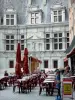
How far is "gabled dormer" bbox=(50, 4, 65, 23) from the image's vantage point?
47812 millimetres

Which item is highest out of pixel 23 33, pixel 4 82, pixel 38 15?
pixel 38 15

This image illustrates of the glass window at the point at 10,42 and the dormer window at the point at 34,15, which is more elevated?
the dormer window at the point at 34,15

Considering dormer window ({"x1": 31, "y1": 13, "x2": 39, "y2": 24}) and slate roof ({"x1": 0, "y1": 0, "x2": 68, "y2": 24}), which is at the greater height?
slate roof ({"x1": 0, "y1": 0, "x2": 68, "y2": 24})

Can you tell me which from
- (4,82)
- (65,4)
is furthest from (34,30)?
(4,82)

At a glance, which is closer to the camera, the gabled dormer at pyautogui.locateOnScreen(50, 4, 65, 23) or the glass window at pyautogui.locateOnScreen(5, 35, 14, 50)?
the gabled dormer at pyautogui.locateOnScreen(50, 4, 65, 23)

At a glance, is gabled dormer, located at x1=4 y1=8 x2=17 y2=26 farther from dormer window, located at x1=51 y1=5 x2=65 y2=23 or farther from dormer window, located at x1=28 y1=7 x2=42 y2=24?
dormer window, located at x1=51 y1=5 x2=65 y2=23

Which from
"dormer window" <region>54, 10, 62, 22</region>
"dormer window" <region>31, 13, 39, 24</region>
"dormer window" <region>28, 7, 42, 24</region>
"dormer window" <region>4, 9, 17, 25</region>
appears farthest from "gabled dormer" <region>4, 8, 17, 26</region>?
"dormer window" <region>54, 10, 62, 22</region>

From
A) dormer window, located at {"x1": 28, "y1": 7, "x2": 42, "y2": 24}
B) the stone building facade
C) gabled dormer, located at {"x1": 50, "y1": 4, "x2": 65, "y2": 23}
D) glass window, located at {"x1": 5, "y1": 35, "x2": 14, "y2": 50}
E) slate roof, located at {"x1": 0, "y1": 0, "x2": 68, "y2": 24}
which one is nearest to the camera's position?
the stone building facade

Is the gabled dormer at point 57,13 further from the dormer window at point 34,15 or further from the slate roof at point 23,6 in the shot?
the dormer window at point 34,15

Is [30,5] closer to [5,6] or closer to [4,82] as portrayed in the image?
[5,6]

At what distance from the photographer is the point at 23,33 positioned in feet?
157

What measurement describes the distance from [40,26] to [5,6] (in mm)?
7911

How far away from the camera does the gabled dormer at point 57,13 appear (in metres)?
47.8

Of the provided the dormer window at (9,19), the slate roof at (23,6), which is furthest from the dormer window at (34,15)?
the dormer window at (9,19)
